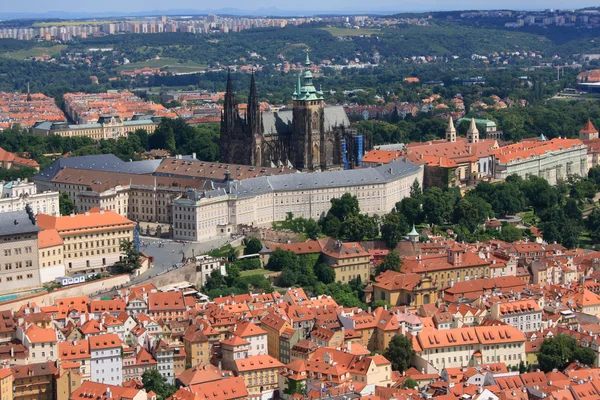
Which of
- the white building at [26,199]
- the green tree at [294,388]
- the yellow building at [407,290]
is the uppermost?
the white building at [26,199]

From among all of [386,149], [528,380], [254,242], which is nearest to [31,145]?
[386,149]

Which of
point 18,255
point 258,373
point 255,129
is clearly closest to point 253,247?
point 18,255

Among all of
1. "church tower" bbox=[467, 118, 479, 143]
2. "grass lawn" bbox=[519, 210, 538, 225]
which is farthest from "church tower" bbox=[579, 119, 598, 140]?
"grass lawn" bbox=[519, 210, 538, 225]

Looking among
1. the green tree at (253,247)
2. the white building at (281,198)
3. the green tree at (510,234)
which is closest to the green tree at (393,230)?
the green tree at (510,234)

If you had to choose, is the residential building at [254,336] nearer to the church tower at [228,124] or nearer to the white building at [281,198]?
the white building at [281,198]

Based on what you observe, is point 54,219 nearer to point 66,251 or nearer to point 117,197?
point 66,251

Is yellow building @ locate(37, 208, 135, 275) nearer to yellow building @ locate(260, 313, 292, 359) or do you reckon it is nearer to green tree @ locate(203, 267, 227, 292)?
green tree @ locate(203, 267, 227, 292)
